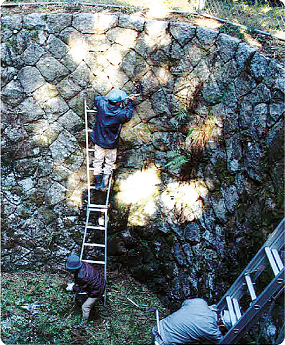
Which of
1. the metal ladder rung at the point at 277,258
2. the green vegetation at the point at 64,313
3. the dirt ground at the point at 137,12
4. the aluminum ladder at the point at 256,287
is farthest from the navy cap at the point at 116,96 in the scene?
the green vegetation at the point at 64,313

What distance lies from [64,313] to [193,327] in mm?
2797

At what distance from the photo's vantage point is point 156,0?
7039mm

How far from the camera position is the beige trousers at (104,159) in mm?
6562

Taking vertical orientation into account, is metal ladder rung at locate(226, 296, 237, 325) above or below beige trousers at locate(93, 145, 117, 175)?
above

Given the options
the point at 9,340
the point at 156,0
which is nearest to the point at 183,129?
the point at 156,0

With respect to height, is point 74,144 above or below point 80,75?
below

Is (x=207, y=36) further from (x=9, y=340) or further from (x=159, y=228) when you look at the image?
(x=9, y=340)

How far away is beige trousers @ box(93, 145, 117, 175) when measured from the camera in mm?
6562

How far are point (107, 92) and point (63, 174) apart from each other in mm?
1800

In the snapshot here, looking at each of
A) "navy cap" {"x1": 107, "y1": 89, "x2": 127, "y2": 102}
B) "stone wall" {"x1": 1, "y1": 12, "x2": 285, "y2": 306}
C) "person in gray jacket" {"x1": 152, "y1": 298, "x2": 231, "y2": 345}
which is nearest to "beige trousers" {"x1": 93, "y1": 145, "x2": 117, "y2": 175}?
"stone wall" {"x1": 1, "y1": 12, "x2": 285, "y2": 306}

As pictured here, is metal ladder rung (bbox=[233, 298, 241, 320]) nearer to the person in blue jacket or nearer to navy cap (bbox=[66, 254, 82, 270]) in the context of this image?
navy cap (bbox=[66, 254, 82, 270])

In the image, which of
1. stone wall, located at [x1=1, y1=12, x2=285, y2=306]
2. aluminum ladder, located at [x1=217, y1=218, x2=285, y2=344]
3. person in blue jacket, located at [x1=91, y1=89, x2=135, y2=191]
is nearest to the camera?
aluminum ladder, located at [x1=217, y1=218, x2=285, y2=344]

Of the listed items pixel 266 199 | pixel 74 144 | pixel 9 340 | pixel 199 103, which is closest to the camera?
pixel 266 199

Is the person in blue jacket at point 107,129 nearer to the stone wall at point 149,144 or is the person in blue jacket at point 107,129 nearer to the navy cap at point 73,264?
the stone wall at point 149,144
